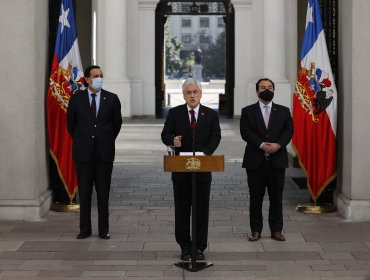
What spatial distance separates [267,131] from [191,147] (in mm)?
1220

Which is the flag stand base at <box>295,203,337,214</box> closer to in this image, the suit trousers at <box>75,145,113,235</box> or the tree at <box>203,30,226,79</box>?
the suit trousers at <box>75,145,113,235</box>

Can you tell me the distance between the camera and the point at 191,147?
28.2ft

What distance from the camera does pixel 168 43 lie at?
324ft

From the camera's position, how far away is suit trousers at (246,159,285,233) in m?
9.61

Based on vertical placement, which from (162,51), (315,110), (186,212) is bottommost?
(186,212)

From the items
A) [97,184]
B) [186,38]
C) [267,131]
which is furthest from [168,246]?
[186,38]

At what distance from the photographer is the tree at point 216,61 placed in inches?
4018

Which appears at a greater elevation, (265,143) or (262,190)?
(265,143)

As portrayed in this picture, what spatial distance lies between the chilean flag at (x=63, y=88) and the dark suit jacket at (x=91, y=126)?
5.48 feet

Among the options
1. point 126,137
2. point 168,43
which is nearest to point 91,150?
point 126,137

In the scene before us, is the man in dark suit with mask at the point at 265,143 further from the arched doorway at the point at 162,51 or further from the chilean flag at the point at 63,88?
the arched doorway at the point at 162,51

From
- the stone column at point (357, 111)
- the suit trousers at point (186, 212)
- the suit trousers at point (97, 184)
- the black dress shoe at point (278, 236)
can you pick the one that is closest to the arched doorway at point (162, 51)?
the stone column at point (357, 111)

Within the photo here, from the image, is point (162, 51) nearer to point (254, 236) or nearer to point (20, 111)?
point (20, 111)

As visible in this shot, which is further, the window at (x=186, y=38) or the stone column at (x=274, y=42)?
the window at (x=186, y=38)
